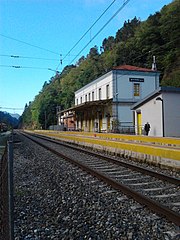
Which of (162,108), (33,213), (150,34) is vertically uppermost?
(150,34)

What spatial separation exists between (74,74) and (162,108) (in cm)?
7476

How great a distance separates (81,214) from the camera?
4.82m


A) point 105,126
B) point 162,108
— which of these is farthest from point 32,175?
point 105,126

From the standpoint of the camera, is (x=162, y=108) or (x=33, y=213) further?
(x=162, y=108)

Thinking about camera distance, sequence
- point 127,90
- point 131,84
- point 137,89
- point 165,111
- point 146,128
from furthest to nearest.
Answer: point 137,89 < point 131,84 < point 127,90 < point 146,128 < point 165,111

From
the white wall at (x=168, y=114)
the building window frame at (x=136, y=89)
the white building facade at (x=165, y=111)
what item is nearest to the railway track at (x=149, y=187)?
the white building facade at (x=165, y=111)

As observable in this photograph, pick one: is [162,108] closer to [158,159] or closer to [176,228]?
[158,159]

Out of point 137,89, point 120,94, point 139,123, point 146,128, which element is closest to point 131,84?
point 137,89

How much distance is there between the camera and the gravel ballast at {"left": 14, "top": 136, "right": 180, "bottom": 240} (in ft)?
13.0

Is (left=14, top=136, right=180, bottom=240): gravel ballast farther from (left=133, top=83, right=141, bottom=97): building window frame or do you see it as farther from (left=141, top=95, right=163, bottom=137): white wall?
(left=133, top=83, right=141, bottom=97): building window frame

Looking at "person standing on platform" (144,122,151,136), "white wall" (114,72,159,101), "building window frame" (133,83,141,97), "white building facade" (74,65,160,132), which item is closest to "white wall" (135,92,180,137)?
"person standing on platform" (144,122,151,136)

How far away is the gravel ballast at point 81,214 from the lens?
13.0 ft

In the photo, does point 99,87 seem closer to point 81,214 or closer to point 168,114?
point 168,114

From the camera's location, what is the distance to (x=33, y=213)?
505 cm
